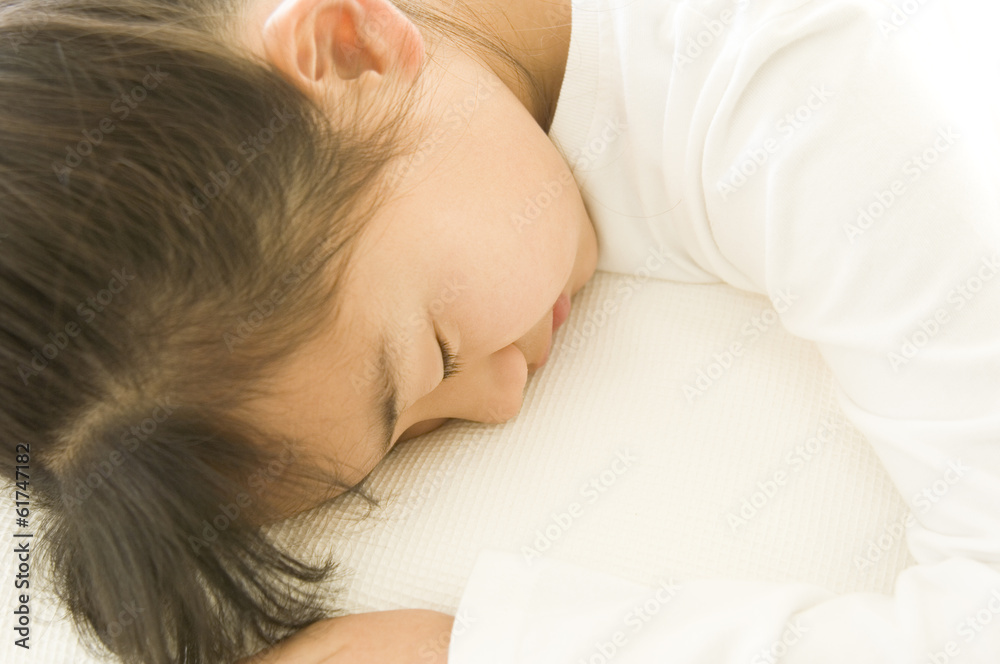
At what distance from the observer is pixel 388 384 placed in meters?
0.66

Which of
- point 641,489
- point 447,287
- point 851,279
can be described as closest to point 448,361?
point 447,287

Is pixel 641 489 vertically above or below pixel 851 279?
below

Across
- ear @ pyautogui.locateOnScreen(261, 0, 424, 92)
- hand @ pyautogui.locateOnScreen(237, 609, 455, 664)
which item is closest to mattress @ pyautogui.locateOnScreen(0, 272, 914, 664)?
hand @ pyautogui.locateOnScreen(237, 609, 455, 664)

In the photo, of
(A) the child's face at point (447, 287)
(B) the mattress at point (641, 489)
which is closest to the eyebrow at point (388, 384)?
(A) the child's face at point (447, 287)

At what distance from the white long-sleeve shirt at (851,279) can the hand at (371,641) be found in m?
0.02

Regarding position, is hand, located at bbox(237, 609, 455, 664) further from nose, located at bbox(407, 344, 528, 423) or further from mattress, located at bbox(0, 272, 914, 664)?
nose, located at bbox(407, 344, 528, 423)

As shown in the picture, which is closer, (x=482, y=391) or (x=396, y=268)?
(x=396, y=268)

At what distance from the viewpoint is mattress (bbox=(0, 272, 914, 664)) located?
0.72 meters

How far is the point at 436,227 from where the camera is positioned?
0.68 metres

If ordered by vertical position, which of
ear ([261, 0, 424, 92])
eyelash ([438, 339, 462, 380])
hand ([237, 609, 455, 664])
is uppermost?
ear ([261, 0, 424, 92])

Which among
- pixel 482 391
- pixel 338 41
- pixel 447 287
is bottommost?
pixel 482 391

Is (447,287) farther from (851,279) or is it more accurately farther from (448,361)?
(851,279)

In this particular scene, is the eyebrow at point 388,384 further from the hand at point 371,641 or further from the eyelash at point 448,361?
the hand at point 371,641

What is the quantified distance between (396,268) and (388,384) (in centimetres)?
9
